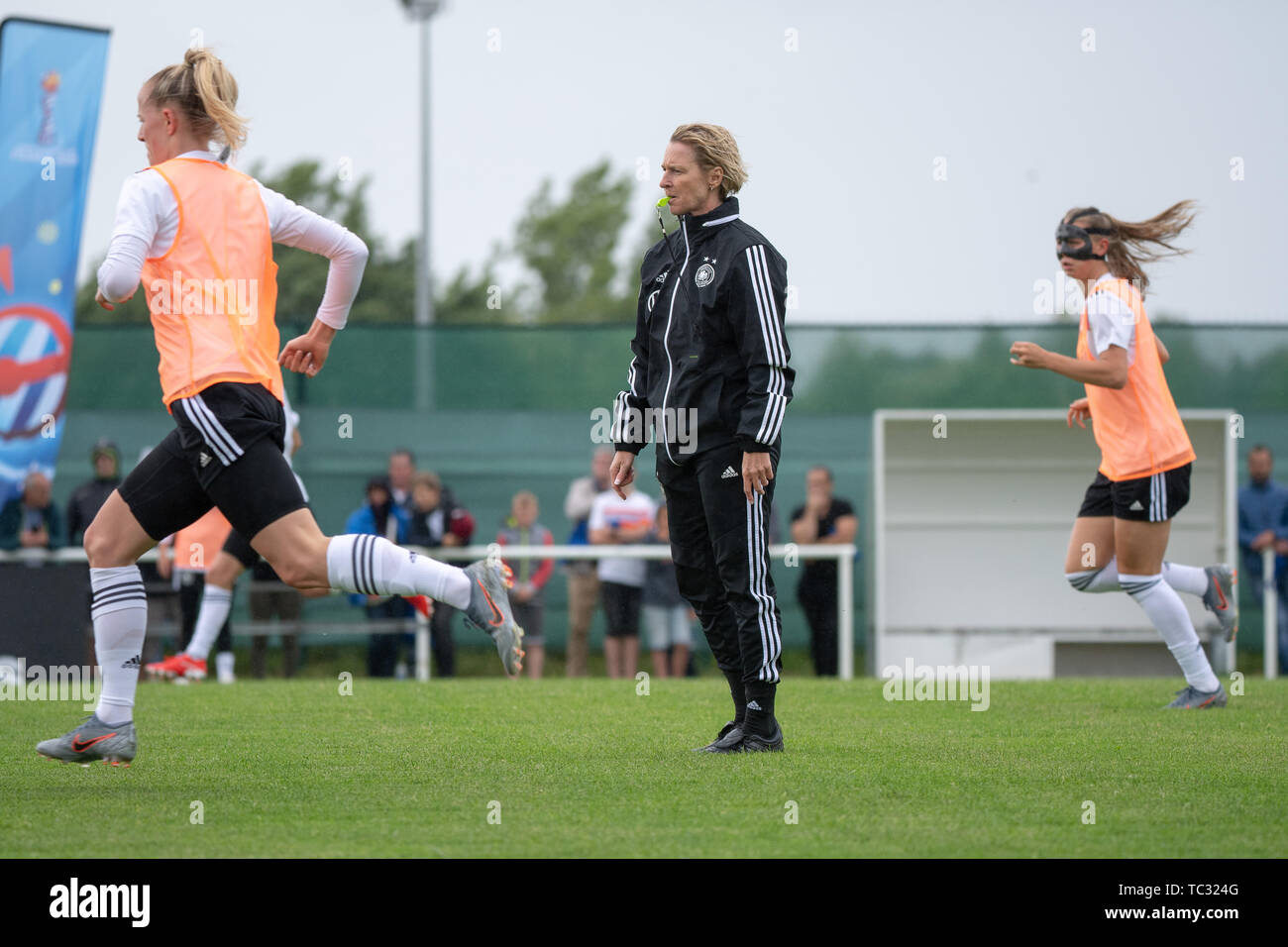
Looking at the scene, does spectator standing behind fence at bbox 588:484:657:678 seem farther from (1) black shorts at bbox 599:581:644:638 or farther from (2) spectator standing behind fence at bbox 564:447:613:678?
(2) spectator standing behind fence at bbox 564:447:613:678

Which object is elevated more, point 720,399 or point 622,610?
point 720,399

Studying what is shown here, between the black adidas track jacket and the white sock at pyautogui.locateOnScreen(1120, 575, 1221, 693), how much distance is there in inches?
114

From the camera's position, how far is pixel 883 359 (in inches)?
580

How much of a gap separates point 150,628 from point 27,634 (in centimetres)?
205

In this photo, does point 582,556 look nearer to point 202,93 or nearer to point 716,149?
point 716,149

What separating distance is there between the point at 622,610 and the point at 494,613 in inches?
318

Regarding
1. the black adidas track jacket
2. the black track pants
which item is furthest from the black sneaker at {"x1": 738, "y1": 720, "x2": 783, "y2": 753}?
the black adidas track jacket

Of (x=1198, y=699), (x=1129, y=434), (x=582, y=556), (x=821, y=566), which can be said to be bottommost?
(x=1198, y=699)

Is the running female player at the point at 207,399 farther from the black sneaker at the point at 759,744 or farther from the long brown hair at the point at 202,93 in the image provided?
the black sneaker at the point at 759,744

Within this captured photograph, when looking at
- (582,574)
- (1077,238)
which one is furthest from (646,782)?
(582,574)

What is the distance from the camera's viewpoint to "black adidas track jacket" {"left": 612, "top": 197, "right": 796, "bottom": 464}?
534 centimetres

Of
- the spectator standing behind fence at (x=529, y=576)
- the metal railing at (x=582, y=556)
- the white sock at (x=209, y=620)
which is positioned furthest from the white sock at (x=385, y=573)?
the spectator standing behind fence at (x=529, y=576)

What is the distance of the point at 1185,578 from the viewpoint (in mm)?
7875
